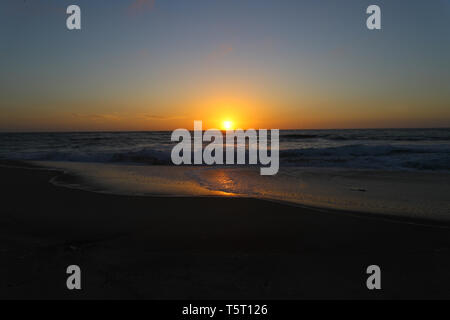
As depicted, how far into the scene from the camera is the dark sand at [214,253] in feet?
8.63


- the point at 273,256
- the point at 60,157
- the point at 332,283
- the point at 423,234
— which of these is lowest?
the point at 332,283

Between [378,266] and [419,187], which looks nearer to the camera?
[378,266]

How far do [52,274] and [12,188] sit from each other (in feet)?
19.6

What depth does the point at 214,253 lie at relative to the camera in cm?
338

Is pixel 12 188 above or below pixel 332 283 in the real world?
above

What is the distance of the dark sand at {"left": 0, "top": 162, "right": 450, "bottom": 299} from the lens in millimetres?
2631

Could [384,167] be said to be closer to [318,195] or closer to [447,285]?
[318,195]

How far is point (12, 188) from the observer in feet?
24.5

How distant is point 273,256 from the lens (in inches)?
130
